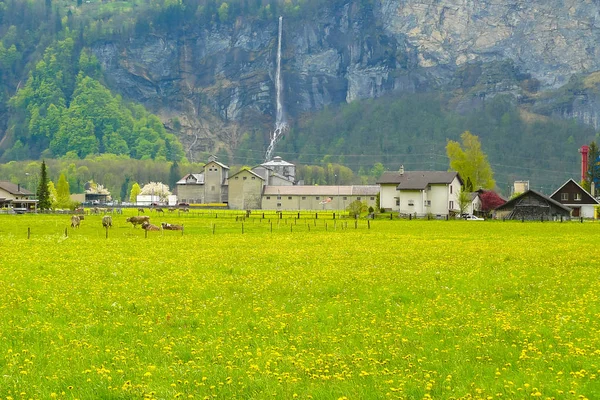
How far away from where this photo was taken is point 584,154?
143 meters

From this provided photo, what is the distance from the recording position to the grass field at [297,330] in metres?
11.4

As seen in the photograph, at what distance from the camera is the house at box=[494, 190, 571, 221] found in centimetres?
8994

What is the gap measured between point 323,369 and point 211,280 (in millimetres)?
10512

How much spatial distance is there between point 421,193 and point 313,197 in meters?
48.7

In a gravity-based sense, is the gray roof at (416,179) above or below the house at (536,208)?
above

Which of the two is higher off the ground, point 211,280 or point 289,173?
point 289,173

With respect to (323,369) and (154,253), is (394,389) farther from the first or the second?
(154,253)

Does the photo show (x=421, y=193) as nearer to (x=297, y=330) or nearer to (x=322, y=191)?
(x=322, y=191)

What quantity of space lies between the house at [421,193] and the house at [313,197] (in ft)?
125

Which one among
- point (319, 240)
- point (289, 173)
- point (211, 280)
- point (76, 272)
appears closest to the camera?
point (211, 280)

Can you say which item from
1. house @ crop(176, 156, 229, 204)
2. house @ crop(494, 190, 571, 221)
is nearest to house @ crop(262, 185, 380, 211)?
house @ crop(176, 156, 229, 204)

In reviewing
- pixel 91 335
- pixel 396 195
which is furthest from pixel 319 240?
pixel 396 195

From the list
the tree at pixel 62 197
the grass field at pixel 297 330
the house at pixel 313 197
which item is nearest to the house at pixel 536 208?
the house at pixel 313 197

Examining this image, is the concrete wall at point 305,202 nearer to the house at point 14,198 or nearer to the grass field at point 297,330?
the house at point 14,198
